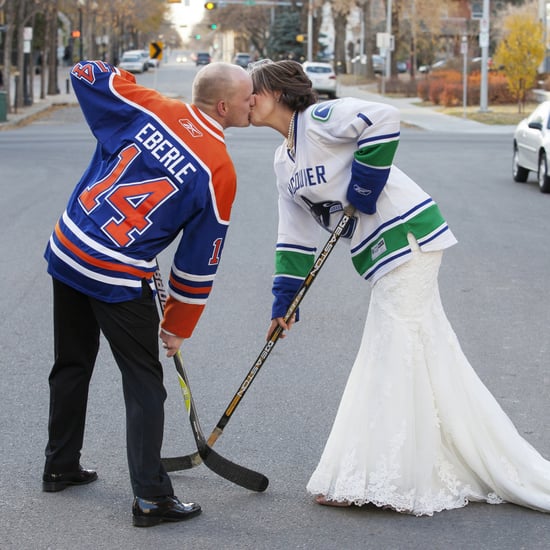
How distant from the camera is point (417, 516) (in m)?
4.33

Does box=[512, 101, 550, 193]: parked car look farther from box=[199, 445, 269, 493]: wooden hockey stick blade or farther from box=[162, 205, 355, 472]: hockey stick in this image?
box=[199, 445, 269, 493]: wooden hockey stick blade

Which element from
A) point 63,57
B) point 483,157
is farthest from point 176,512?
point 63,57

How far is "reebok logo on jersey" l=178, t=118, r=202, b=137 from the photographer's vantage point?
13.3ft

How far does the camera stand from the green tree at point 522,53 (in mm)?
35875

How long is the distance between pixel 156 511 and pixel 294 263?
119 cm

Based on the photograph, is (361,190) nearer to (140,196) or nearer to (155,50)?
(140,196)

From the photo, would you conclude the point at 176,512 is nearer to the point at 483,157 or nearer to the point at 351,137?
the point at 351,137

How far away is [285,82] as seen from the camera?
4.36 meters

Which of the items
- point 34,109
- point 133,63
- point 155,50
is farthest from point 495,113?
point 133,63

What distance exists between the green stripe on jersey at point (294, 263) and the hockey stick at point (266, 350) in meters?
0.04

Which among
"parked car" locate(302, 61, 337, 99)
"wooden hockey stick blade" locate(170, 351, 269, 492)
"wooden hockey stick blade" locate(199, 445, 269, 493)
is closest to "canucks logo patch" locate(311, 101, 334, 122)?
"wooden hockey stick blade" locate(170, 351, 269, 492)

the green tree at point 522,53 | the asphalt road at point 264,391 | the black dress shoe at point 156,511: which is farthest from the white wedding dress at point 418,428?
the green tree at point 522,53

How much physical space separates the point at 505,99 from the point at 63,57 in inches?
2242

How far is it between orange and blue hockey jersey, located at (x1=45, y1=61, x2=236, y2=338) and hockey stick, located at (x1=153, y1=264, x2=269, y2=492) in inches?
15.5
